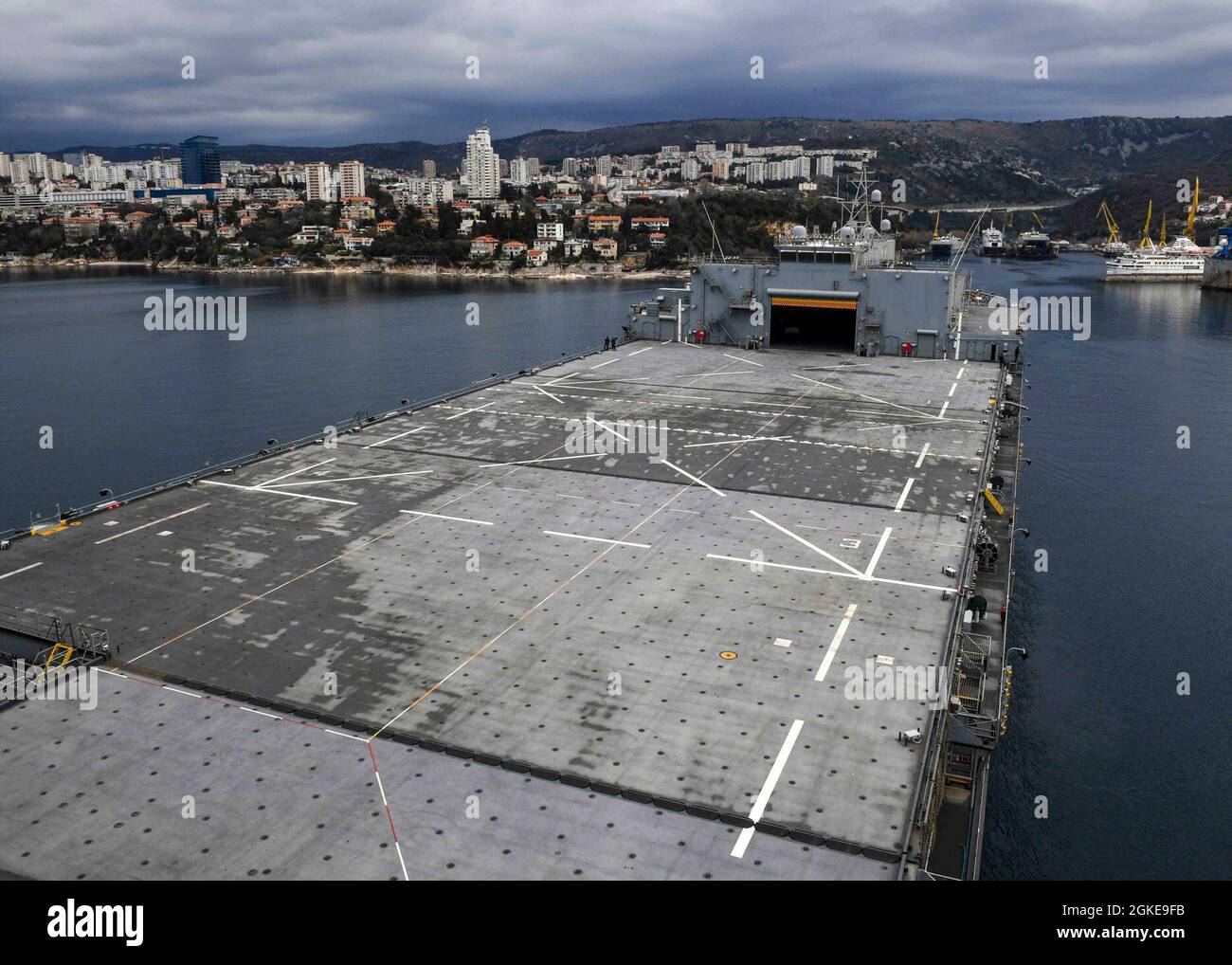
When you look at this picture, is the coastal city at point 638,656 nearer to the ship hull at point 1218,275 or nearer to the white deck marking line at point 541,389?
the white deck marking line at point 541,389

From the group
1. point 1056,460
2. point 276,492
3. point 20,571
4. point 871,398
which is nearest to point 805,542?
point 276,492

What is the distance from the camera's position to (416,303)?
135m

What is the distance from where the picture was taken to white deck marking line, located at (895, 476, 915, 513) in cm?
2858

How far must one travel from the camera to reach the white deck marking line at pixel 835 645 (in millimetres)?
18359

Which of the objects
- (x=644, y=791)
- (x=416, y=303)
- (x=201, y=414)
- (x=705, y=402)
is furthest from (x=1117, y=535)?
(x=416, y=303)

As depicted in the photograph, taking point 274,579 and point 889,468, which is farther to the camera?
point 889,468

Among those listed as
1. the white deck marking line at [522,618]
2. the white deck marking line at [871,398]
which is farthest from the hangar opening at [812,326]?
the white deck marking line at [522,618]

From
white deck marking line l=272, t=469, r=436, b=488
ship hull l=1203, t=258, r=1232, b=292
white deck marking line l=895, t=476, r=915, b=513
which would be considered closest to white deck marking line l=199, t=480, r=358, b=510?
white deck marking line l=272, t=469, r=436, b=488

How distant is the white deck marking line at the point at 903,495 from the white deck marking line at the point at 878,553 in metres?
1.92

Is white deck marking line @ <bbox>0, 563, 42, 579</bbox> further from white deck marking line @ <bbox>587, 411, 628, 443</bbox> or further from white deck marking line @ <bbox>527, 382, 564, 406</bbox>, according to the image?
white deck marking line @ <bbox>527, 382, 564, 406</bbox>

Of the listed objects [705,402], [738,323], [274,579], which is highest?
[738,323]

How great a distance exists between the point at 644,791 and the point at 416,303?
127 m

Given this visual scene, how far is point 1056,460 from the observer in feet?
169
